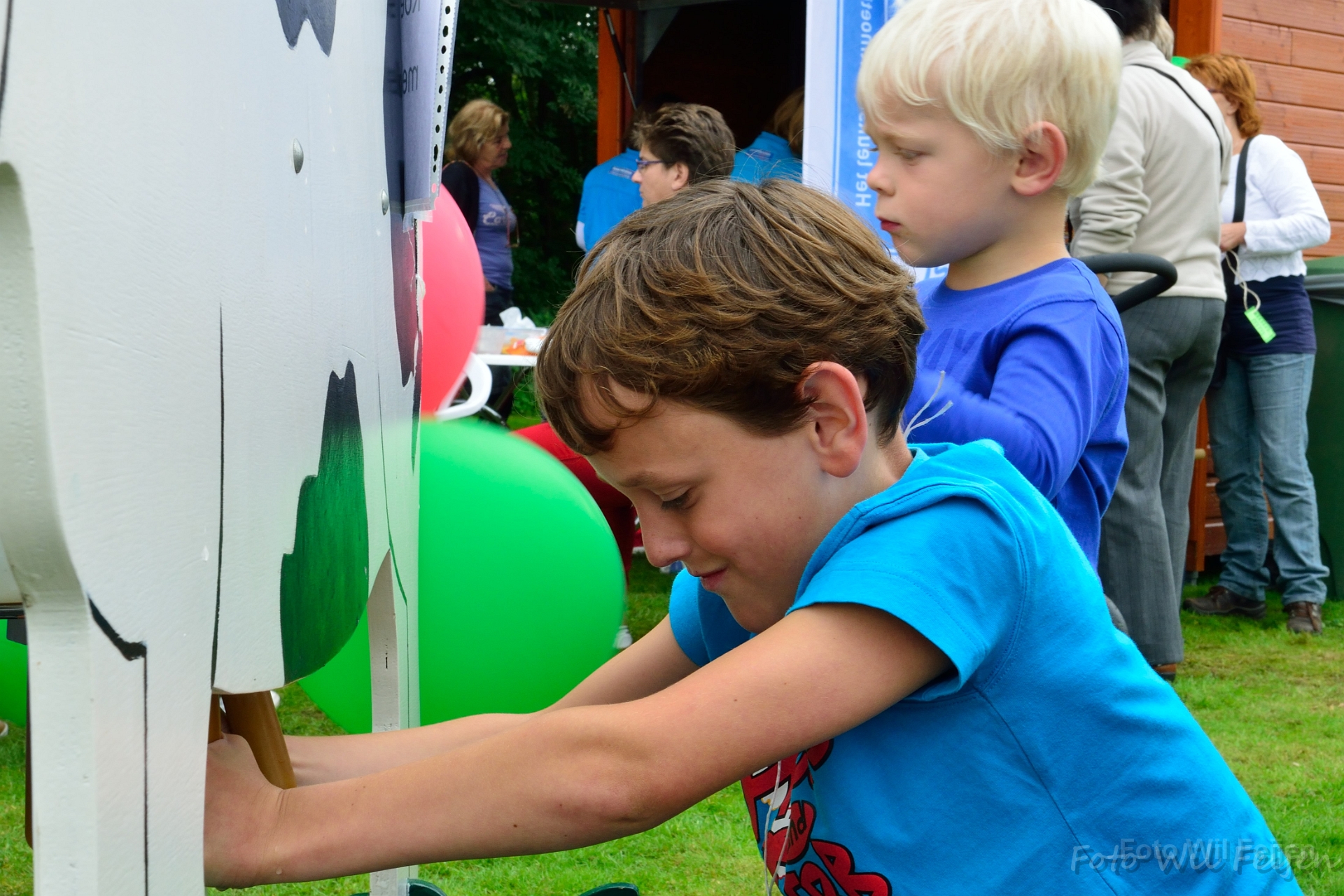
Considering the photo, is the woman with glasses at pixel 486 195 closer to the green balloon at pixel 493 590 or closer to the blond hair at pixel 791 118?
the blond hair at pixel 791 118

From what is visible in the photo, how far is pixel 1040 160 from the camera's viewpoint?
151 cm

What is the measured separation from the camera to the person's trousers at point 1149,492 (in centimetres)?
314

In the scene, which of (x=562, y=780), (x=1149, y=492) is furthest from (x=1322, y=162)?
(x=562, y=780)

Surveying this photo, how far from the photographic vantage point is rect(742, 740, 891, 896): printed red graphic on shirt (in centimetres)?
92

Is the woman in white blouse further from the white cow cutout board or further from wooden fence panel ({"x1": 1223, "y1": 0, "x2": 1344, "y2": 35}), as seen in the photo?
the white cow cutout board

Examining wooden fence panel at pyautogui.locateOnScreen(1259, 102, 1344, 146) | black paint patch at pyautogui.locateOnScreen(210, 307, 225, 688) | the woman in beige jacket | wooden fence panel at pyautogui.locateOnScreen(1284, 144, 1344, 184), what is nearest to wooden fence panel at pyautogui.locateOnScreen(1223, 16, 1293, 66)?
wooden fence panel at pyautogui.locateOnScreen(1259, 102, 1344, 146)

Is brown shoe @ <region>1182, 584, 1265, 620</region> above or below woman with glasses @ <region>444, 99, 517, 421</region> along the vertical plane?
below

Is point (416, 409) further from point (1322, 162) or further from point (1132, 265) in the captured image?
point (1322, 162)

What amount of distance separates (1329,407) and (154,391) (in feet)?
15.7

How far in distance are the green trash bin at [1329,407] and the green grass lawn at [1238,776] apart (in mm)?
914

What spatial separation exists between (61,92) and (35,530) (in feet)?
0.50

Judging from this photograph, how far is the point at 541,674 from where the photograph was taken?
2.07 meters

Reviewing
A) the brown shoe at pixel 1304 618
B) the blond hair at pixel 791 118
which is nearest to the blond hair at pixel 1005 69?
the brown shoe at pixel 1304 618

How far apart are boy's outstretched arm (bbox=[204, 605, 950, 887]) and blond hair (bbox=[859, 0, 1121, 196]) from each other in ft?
2.96
